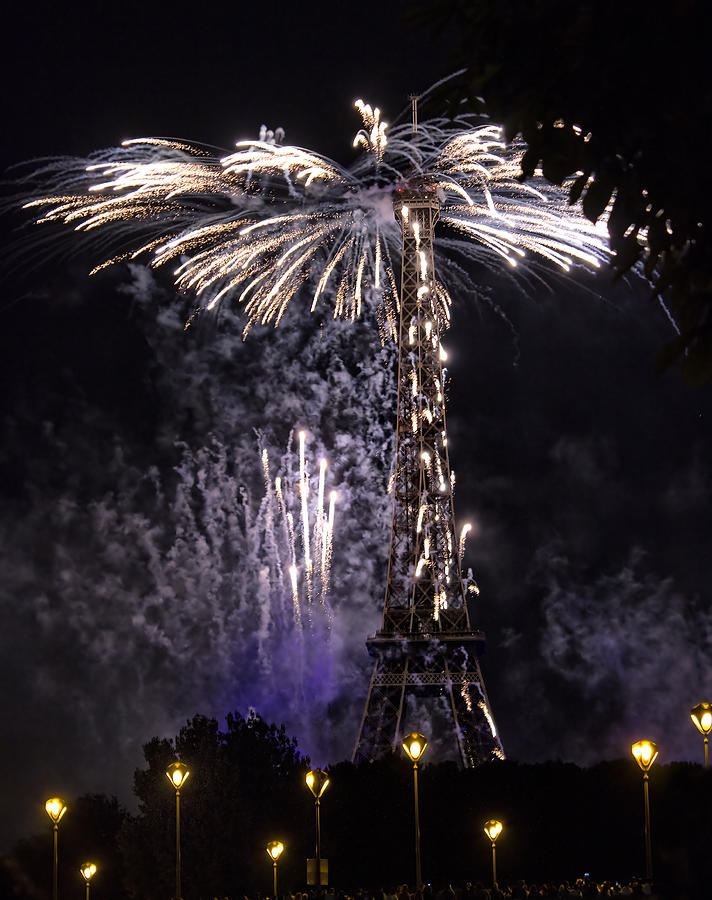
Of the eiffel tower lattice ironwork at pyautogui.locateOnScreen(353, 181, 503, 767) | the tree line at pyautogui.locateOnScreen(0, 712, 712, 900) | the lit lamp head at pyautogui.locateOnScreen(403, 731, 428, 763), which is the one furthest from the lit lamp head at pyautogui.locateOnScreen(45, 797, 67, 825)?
the eiffel tower lattice ironwork at pyautogui.locateOnScreen(353, 181, 503, 767)

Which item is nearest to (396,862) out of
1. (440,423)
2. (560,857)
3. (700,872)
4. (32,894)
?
(560,857)

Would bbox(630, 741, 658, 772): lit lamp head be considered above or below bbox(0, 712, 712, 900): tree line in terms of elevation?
below

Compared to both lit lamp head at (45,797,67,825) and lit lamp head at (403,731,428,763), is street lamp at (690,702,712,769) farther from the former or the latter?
lit lamp head at (45,797,67,825)

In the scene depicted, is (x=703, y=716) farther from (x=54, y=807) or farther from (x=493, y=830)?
(x=493, y=830)

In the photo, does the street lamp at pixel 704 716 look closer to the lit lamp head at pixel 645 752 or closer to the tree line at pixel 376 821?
the lit lamp head at pixel 645 752

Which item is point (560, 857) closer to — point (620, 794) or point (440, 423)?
point (620, 794)

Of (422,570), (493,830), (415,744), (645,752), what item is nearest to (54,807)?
(415,744)

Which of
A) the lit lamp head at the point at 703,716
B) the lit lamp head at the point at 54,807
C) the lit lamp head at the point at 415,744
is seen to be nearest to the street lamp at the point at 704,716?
the lit lamp head at the point at 703,716

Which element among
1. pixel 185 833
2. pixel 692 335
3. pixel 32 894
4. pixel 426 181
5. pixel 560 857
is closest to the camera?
pixel 692 335
